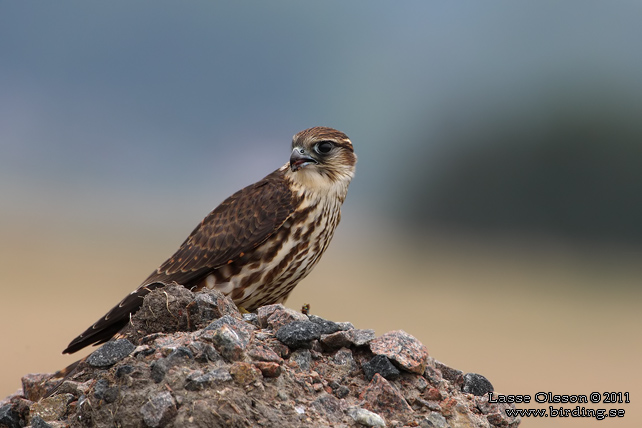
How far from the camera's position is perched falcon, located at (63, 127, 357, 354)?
7473 mm

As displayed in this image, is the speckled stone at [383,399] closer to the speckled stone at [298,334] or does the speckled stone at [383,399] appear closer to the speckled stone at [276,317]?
the speckled stone at [298,334]

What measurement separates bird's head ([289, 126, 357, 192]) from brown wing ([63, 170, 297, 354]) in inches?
9.9

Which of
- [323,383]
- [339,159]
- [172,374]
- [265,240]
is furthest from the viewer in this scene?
[339,159]

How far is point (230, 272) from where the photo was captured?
757 cm

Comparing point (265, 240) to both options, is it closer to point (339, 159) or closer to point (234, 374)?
point (339, 159)

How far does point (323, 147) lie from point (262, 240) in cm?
131

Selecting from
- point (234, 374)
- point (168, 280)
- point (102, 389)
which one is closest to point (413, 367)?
point (234, 374)

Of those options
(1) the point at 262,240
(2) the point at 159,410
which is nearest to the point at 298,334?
(2) the point at 159,410

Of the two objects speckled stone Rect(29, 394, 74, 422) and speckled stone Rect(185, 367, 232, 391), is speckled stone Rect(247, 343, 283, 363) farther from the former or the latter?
speckled stone Rect(29, 394, 74, 422)

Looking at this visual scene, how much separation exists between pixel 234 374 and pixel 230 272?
2.62 meters

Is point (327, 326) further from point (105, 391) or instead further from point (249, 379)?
Result: point (105, 391)

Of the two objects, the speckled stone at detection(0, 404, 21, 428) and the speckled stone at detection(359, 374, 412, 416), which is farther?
the speckled stone at detection(0, 404, 21, 428)

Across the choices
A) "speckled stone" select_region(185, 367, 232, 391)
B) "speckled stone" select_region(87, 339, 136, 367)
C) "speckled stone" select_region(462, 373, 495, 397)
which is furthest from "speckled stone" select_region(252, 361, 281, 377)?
"speckled stone" select_region(462, 373, 495, 397)

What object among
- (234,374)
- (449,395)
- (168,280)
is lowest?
(234,374)
